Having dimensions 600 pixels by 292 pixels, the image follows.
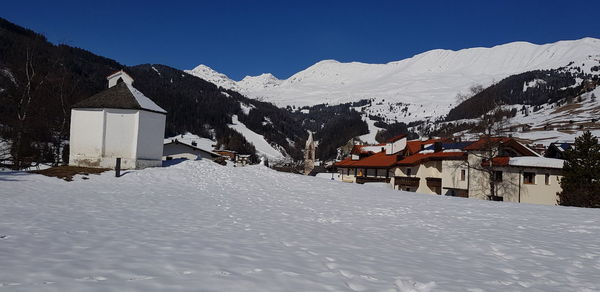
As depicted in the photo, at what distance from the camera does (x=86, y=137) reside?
110 ft

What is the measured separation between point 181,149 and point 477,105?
44.2 meters

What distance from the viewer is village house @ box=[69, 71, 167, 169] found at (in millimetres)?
33125

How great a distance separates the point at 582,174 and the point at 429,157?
17278mm

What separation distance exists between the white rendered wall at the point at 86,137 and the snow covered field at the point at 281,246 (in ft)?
49.1

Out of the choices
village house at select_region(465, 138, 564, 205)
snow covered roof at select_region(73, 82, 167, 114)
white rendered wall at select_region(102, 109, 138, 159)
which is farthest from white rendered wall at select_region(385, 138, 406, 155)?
white rendered wall at select_region(102, 109, 138, 159)

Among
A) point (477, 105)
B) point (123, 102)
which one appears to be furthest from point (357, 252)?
point (477, 105)

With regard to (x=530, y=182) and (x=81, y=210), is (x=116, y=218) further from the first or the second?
(x=530, y=182)

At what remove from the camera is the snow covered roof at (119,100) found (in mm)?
34062

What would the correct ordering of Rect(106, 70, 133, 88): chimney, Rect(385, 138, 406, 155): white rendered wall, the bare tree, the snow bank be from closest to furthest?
the bare tree, Rect(106, 70, 133, 88): chimney, Rect(385, 138, 406, 155): white rendered wall, the snow bank

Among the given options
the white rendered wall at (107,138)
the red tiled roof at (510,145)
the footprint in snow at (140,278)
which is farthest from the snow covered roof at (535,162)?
the footprint in snow at (140,278)

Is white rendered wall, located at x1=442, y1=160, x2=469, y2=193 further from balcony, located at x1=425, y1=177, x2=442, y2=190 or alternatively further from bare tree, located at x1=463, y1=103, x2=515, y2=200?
bare tree, located at x1=463, y1=103, x2=515, y2=200

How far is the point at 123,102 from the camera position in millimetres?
34500

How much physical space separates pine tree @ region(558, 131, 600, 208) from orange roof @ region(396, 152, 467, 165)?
11.2 meters

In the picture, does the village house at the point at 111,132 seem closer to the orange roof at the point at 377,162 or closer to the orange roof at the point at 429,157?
the orange roof at the point at 429,157
